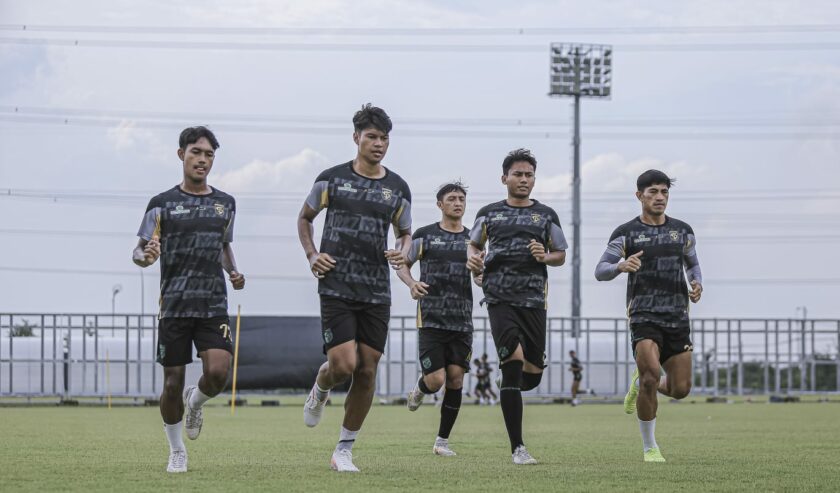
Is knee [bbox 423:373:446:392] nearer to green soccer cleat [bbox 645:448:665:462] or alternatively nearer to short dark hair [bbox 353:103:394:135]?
green soccer cleat [bbox 645:448:665:462]

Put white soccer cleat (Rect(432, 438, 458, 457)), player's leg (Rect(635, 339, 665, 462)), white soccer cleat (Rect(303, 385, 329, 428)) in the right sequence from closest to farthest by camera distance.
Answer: white soccer cleat (Rect(303, 385, 329, 428))
player's leg (Rect(635, 339, 665, 462))
white soccer cleat (Rect(432, 438, 458, 457))

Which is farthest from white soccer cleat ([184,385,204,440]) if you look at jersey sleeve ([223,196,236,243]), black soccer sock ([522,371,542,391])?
black soccer sock ([522,371,542,391])

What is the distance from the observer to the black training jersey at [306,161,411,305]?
10102mm

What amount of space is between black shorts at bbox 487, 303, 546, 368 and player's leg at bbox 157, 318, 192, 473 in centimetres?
283

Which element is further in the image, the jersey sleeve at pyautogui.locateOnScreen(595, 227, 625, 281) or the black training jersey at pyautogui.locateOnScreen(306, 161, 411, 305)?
the jersey sleeve at pyautogui.locateOnScreen(595, 227, 625, 281)

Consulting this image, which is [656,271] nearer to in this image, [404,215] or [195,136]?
[404,215]

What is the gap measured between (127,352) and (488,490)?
123 feet

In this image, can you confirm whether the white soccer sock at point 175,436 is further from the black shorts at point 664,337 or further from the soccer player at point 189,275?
the black shorts at point 664,337

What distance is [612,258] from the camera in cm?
1182

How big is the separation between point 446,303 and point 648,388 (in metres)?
3.23

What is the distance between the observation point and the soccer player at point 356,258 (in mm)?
10078

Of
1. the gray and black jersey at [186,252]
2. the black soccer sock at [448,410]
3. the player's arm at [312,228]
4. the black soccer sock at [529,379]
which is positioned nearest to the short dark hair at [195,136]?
the gray and black jersey at [186,252]

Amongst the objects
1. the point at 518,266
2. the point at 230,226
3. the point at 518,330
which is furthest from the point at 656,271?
the point at 230,226

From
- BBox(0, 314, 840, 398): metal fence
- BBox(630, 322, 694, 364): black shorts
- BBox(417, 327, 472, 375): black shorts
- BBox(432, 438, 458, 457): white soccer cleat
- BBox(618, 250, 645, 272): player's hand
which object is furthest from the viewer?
BBox(0, 314, 840, 398): metal fence
